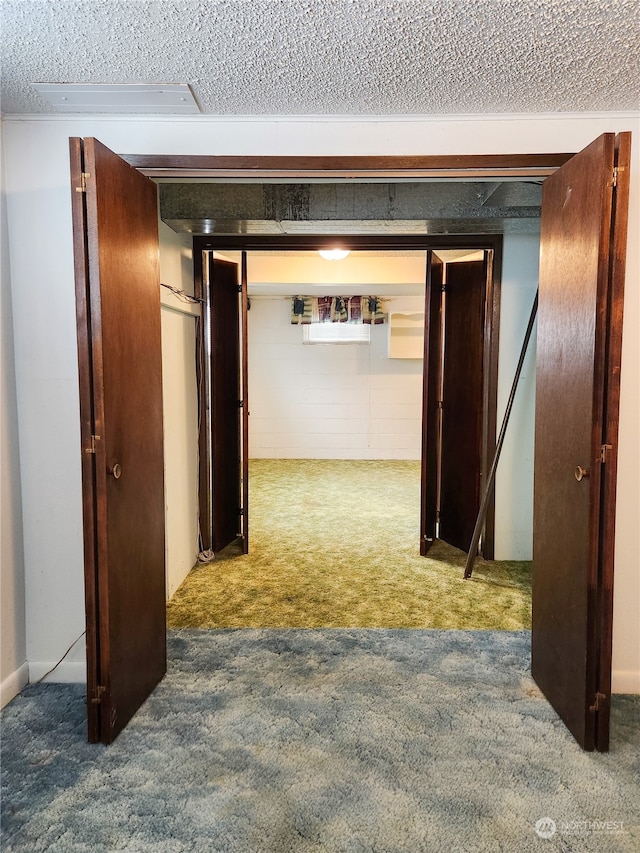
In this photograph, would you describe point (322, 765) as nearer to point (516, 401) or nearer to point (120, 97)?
point (120, 97)

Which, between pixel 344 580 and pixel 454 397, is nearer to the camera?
pixel 344 580

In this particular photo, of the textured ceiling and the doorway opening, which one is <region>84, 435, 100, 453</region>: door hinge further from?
the doorway opening

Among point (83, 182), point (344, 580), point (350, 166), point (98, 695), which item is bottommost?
point (344, 580)

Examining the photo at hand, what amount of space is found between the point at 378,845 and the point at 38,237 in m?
2.32

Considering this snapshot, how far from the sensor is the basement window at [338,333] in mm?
7406

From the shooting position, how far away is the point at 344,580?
11.2 feet

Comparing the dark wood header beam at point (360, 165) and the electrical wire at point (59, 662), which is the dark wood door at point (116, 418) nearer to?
the dark wood header beam at point (360, 165)

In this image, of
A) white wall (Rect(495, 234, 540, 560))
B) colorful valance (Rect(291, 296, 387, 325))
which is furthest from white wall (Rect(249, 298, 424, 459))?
white wall (Rect(495, 234, 540, 560))

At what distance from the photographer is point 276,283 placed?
19.0ft

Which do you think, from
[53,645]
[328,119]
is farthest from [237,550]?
[328,119]

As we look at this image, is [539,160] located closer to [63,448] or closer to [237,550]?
[63,448]

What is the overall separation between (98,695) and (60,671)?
1.83 feet

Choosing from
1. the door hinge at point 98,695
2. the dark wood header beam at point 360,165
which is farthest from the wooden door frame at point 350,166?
the door hinge at point 98,695

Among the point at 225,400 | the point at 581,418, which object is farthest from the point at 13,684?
the point at 581,418
